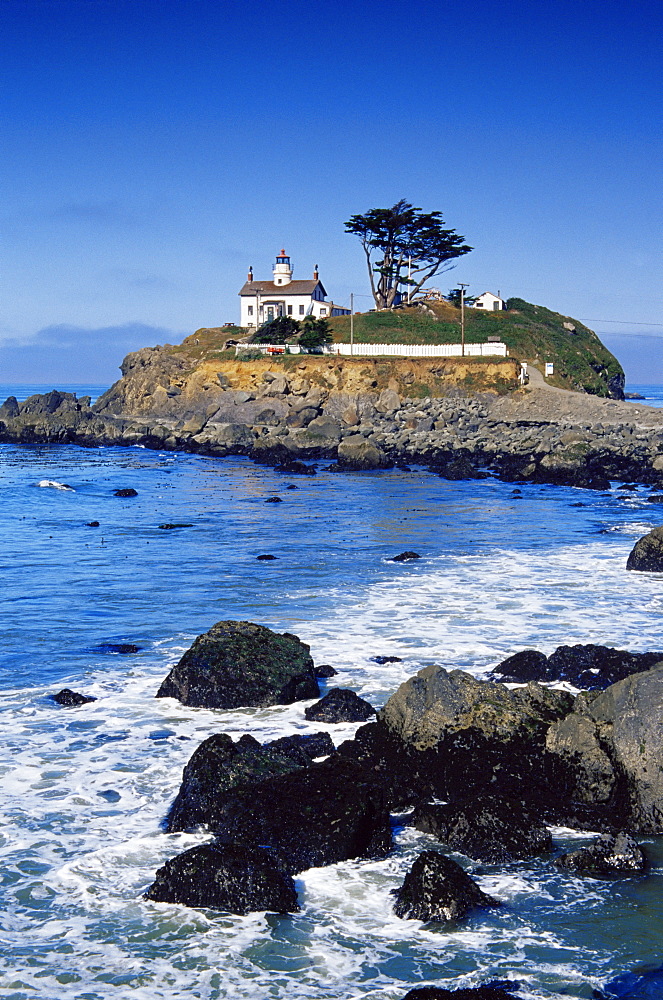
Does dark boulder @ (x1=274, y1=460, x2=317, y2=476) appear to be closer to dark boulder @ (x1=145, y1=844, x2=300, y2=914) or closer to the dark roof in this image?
dark boulder @ (x1=145, y1=844, x2=300, y2=914)

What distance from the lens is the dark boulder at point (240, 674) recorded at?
14.5 metres

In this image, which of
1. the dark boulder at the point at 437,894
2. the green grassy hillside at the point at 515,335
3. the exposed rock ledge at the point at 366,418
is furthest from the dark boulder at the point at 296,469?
the dark boulder at the point at 437,894

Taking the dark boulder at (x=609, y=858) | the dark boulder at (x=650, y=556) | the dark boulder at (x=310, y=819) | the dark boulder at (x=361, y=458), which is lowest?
the dark boulder at (x=609, y=858)

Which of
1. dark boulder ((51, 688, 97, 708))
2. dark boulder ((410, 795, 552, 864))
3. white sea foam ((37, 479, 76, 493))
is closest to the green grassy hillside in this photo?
white sea foam ((37, 479, 76, 493))

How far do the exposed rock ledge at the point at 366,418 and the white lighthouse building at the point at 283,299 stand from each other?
46.1 feet

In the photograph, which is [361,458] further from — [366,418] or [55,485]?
[366,418]

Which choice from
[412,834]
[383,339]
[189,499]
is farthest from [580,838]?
[383,339]

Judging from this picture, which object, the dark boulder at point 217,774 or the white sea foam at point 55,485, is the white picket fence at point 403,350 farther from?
the dark boulder at point 217,774

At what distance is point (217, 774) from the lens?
1082cm

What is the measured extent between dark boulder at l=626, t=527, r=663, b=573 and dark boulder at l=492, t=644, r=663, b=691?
31.6 feet

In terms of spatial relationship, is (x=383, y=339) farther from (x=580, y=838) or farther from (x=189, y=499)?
(x=580, y=838)

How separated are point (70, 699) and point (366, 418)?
60905 millimetres

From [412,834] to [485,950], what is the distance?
224 centimetres

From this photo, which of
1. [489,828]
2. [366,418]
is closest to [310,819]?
[489,828]
